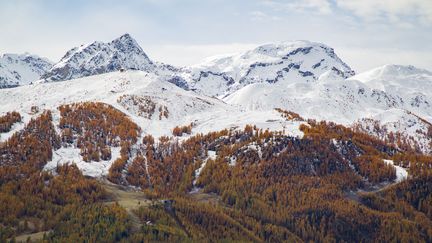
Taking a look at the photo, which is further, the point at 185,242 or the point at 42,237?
the point at 185,242

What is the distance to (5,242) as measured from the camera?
579 feet

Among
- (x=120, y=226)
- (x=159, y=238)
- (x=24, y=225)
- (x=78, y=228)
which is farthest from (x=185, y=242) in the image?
(x=24, y=225)

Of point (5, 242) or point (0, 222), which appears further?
point (0, 222)

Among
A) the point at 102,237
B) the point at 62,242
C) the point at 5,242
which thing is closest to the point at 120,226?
the point at 102,237

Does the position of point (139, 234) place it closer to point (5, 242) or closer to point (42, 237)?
point (42, 237)

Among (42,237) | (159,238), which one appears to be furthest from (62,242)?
(159,238)

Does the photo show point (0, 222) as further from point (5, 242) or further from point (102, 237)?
point (102, 237)

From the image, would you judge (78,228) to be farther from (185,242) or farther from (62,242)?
(185,242)

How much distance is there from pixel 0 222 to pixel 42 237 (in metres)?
21.0

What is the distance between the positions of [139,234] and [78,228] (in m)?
22.7

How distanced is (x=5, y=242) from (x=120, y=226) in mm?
40504

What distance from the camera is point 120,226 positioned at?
7830 inches

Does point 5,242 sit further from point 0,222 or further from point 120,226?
point 120,226

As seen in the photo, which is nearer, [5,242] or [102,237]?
[5,242]
